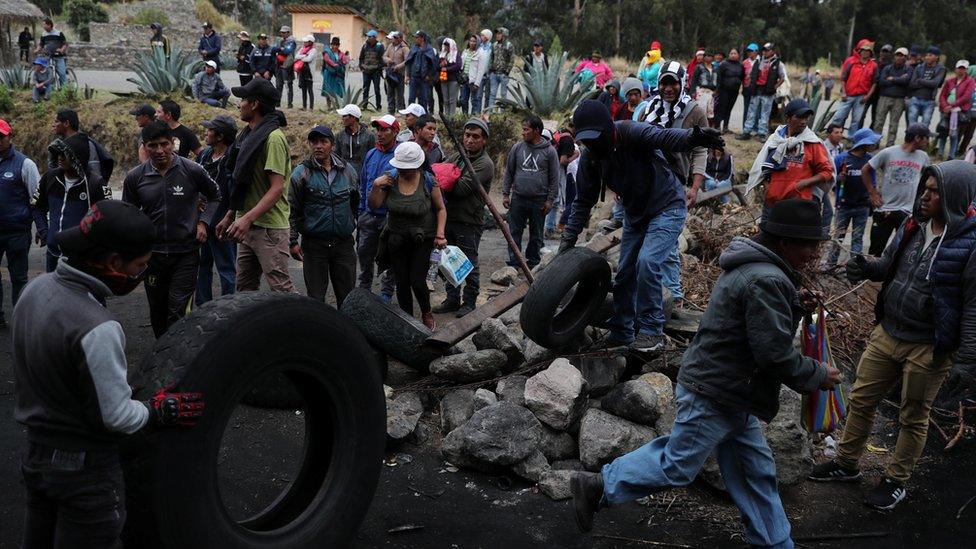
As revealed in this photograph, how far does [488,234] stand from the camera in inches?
506

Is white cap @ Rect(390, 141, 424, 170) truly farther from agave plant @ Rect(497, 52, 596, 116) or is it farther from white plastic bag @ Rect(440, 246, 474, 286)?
agave plant @ Rect(497, 52, 596, 116)

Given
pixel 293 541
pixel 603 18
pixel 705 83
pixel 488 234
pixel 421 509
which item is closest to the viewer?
pixel 293 541

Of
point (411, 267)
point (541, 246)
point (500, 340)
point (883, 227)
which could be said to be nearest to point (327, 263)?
point (411, 267)

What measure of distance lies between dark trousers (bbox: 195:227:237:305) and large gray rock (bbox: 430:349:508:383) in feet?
8.49

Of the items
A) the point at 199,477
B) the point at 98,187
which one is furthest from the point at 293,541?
the point at 98,187

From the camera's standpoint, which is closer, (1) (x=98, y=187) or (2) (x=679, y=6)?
(1) (x=98, y=187)

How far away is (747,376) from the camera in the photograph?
3650 mm

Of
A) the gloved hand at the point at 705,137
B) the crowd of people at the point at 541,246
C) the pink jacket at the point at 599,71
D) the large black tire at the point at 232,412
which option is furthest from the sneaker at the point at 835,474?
the pink jacket at the point at 599,71

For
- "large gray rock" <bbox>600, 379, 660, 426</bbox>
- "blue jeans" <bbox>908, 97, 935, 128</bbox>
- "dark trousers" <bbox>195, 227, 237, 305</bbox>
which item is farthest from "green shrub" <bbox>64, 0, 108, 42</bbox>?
"large gray rock" <bbox>600, 379, 660, 426</bbox>

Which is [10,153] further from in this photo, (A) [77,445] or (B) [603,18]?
(B) [603,18]

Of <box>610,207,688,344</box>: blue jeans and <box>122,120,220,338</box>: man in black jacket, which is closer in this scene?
<box>610,207,688,344</box>: blue jeans

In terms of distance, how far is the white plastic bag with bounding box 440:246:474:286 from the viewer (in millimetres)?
6949

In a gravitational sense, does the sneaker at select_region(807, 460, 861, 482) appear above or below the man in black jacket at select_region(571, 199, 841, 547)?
below

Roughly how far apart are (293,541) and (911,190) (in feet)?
26.9
